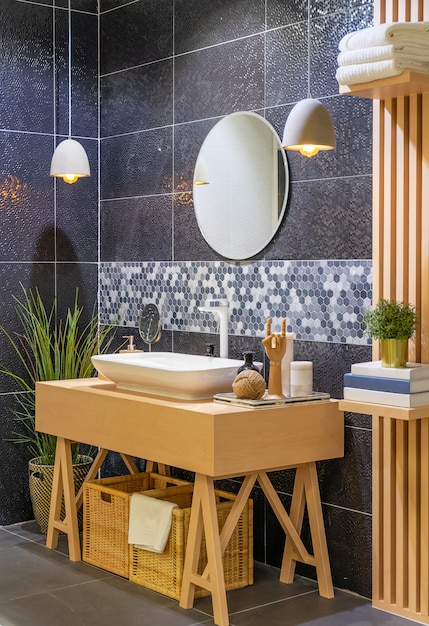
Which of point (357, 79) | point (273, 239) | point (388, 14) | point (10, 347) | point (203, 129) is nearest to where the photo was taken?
point (357, 79)

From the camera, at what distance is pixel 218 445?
336 centimetres

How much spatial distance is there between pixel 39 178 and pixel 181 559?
2.22 meters

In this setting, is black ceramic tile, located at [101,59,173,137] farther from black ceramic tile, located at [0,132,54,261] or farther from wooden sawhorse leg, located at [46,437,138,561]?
wooden sawhorse leg, located at [46,437,138,561]

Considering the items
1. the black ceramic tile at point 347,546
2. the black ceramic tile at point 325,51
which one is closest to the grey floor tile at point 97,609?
the black ceramic tile at point 347,546

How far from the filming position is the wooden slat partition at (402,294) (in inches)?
136

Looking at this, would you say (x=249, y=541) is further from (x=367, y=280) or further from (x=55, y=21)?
(x=55, y=21)

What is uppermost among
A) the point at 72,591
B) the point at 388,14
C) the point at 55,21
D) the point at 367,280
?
the point at 55,21

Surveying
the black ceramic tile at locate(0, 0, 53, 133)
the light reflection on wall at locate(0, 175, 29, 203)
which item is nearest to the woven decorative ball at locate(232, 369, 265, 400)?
the light reflection on wall at locate(0, 175, 29, 203)

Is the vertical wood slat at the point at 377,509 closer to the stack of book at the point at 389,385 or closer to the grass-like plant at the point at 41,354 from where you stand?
the stack of book at the point at 389,385

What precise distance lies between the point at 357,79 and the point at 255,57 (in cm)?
102

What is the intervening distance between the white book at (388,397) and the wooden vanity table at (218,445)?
12.8 inches

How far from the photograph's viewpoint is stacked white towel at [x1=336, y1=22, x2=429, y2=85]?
10.2 feet

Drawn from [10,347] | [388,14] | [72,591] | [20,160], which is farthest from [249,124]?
[72,591]

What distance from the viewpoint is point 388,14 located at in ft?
11.5
